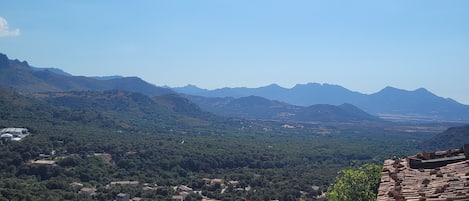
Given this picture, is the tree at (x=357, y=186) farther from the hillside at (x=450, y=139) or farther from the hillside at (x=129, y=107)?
the hillside at (x=129, y=107)

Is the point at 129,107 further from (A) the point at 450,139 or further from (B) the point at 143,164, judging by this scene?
(A) the point at 450,139

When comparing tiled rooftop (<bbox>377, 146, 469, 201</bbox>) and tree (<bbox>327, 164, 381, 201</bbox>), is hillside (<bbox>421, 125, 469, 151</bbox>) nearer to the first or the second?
tree (<bbox>327, 164, 381, 201</bbox>)

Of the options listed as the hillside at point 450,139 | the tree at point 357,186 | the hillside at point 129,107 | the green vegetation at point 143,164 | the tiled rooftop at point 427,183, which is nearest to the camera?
the tiled rooftop at point 427,183

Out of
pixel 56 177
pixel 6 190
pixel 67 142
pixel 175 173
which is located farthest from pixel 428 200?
pixel 67 142

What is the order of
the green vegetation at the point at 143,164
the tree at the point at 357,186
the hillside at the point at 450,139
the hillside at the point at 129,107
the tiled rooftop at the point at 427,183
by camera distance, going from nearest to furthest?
the tiled rooftop at the point at 427,183
the tree at the point at 357,186
the green vegetation at the point at 143,164
the hillside at the point at 450,139
the hillside at the point at 129,107

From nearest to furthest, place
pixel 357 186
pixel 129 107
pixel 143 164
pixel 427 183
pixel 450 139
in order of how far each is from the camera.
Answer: pixel 427 183 → pixel 357 186 → pixel 143 164 → pixel 450 139 → pixel 129 107

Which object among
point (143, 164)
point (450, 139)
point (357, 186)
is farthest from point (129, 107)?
point (357, 186)

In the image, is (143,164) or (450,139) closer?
(143,164)

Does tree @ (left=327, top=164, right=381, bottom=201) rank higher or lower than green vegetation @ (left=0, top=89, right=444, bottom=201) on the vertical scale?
higher

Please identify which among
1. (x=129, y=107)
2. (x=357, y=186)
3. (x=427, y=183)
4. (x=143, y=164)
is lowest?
(x=143, y=164)

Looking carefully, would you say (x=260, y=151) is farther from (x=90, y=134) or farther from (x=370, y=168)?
(x=370, y=168)

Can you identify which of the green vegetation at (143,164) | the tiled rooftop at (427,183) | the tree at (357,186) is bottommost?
the green vegetation at (143,164)

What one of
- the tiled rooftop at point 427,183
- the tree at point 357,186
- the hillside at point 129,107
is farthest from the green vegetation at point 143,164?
the hillside at point 129,107

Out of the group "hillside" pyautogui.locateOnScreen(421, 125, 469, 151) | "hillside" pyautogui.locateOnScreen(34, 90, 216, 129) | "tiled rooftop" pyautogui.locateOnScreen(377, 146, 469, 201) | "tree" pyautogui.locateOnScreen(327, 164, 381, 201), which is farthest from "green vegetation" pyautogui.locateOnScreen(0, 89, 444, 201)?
"hillside" pyautogui.locateOnScreen(34, 90, 216, 129)
